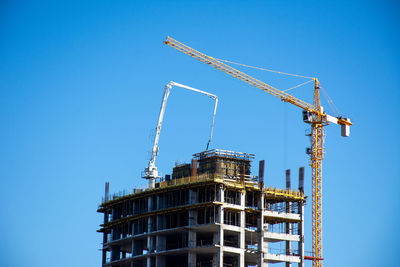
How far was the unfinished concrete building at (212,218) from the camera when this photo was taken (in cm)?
17338

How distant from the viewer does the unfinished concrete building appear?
173m

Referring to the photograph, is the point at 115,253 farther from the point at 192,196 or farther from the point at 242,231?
the point at 242,231

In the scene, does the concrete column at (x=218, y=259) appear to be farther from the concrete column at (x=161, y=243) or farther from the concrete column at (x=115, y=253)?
the concrete column at (x=115, y=253)

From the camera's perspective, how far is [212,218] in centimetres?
17262

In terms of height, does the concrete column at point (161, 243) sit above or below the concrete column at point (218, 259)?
above

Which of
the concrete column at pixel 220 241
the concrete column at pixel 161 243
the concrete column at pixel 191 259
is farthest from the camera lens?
the concrete column at pixel 161 243

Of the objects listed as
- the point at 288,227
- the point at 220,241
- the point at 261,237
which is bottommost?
the point at 220,241

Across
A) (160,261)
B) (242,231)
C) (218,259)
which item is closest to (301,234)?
(242,231)

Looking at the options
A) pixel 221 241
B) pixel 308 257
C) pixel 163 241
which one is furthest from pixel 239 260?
pixel 308 257

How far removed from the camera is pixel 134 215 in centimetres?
18725

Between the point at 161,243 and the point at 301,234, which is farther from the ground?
the point at 301,234

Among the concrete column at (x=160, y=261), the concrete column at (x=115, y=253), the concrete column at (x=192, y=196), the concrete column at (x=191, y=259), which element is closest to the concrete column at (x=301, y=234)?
the concrete column at (x=192, y=196)

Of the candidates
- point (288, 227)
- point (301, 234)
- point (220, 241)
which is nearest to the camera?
point (220, 241)

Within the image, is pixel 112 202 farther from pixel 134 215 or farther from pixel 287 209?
pixel 287 209
